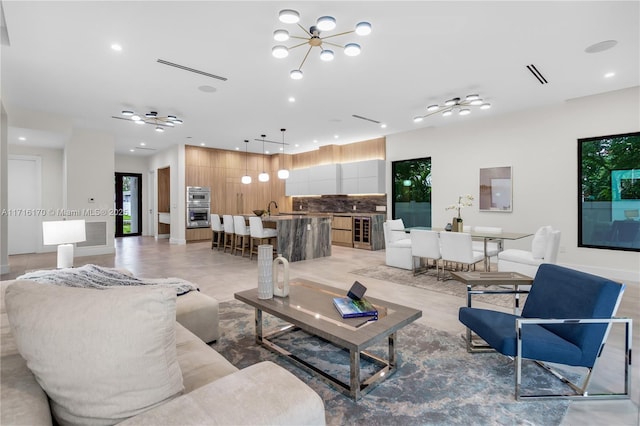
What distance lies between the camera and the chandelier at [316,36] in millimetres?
2740

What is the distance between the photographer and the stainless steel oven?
30.8ft

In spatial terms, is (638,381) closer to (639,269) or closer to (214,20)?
(639,269)

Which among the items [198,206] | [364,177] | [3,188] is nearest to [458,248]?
[364,177]

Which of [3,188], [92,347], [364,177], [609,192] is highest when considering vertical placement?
[364,177]

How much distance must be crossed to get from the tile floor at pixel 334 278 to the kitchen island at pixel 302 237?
0.85 feet

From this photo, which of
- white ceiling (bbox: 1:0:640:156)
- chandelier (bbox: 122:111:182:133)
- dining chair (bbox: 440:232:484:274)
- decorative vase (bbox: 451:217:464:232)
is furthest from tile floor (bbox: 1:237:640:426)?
white ceiling (bbox: 1:0:640:156)

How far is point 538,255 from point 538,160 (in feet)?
7.62

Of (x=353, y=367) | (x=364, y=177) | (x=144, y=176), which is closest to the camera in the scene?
(x=353, y=367)

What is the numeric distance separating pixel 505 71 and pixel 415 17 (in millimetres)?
2020

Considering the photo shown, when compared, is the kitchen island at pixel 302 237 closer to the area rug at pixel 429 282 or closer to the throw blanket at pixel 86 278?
the area rug at pixel 429 282

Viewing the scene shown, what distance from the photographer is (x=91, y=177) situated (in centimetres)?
720

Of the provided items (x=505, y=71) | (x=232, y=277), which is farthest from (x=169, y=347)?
(x=505, y=71)

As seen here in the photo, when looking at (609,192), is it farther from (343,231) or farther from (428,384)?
(343,231)

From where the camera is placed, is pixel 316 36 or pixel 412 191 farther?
pixel 412 191
